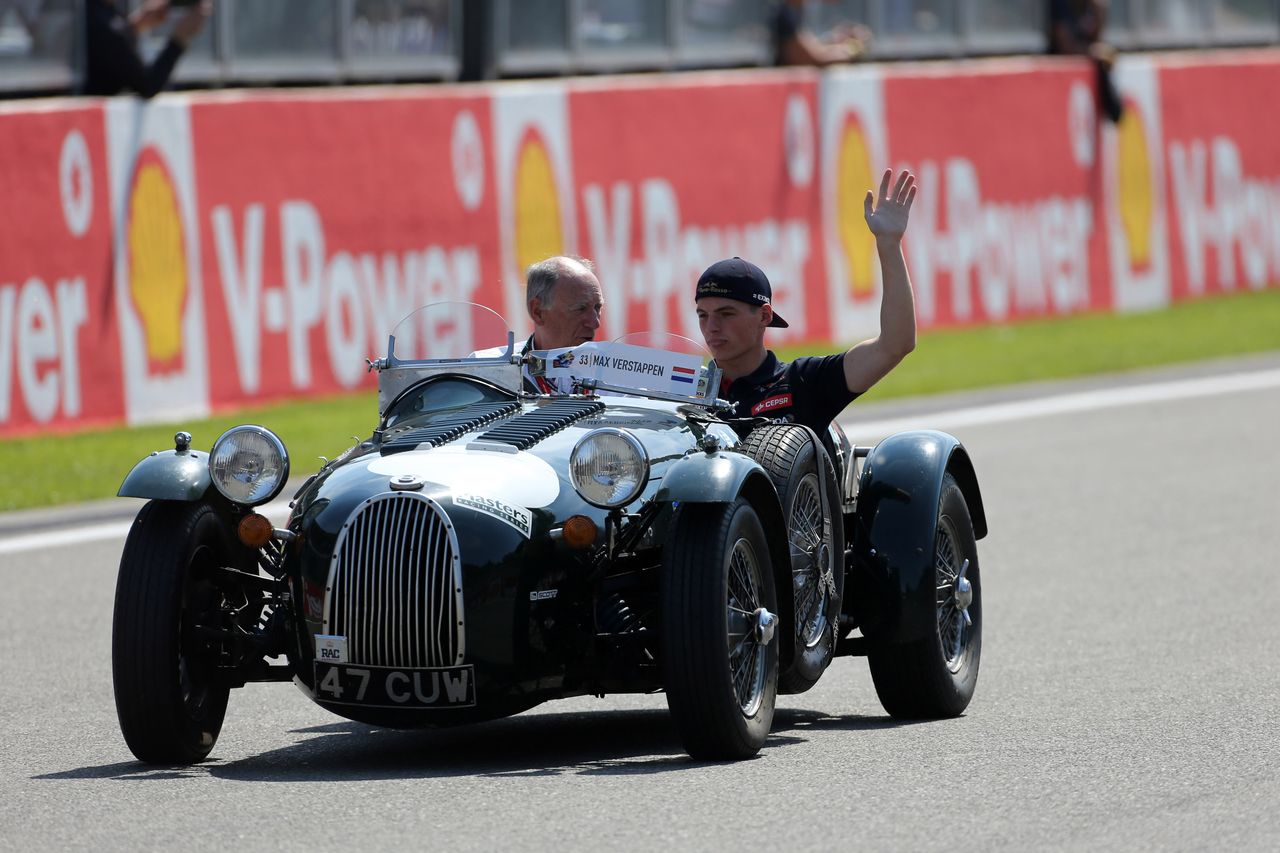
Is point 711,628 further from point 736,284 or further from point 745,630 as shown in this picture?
point 736,284

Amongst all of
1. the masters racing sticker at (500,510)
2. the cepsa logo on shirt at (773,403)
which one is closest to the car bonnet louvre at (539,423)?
the masters racing sticker at (500,510)

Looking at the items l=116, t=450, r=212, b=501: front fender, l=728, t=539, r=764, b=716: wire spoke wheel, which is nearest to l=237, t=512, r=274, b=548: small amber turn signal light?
l=116, t=450, r=212, b=501: front fender

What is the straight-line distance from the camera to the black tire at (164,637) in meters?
6.41

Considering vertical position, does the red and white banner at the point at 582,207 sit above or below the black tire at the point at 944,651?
above

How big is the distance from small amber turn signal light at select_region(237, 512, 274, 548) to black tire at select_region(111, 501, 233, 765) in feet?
0.31

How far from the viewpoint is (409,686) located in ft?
20.6

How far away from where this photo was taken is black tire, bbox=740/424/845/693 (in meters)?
6.95

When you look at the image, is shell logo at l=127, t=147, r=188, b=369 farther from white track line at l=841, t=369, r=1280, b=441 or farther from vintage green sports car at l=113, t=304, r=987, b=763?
vintage green sports car at l=113, t=304, r=987, b=763

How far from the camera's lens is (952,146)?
21297mm

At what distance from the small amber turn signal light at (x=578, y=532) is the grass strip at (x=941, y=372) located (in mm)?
4311

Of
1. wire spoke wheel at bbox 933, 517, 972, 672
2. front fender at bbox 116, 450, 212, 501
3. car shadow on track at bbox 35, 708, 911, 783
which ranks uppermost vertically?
front fender at bbox 116, 450, 212, 501

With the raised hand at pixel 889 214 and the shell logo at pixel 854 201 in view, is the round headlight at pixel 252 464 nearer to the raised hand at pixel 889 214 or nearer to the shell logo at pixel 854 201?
the raised hand at pixel 889 214

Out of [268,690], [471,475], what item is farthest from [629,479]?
[268,690]

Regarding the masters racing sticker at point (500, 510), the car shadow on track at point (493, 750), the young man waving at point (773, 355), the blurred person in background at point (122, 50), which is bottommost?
the car shadow on track at point (493, 750)
